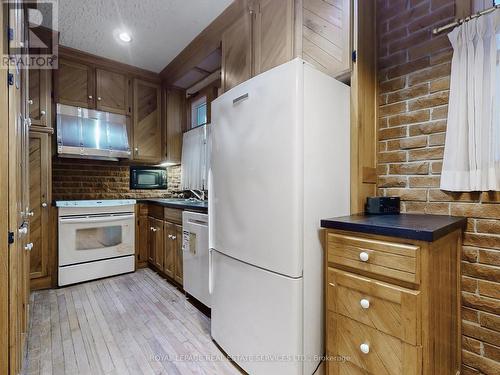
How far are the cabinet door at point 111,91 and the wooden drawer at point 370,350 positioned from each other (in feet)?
11.1

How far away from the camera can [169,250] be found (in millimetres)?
2787

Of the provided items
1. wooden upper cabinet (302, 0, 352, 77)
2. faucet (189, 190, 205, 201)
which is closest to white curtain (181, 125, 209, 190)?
faucet (189, 190, 205, 201)

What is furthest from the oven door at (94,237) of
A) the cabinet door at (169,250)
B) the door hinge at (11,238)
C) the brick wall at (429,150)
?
the brick wall at (429,150)

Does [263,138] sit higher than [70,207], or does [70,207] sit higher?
[263,138]

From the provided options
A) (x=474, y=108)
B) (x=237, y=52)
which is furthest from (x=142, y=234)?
(x=474, y=108)

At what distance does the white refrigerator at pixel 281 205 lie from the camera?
1180 mm

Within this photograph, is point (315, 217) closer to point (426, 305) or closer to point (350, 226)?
point (350, 226)

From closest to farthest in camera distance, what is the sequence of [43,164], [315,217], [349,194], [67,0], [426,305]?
[426,305], [315,217], [349,194], [67,0], [43,164]

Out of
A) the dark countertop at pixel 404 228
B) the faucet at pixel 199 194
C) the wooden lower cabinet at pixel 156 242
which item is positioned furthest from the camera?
the faucet at pixel 199 194

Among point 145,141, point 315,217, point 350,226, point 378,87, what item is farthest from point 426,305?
point 145,141

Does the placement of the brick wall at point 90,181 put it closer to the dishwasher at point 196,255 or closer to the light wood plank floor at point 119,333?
the light wood plank floor at point 119,333

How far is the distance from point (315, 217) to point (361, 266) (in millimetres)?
306

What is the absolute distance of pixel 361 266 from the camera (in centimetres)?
104

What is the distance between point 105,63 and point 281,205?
10.4 ft
